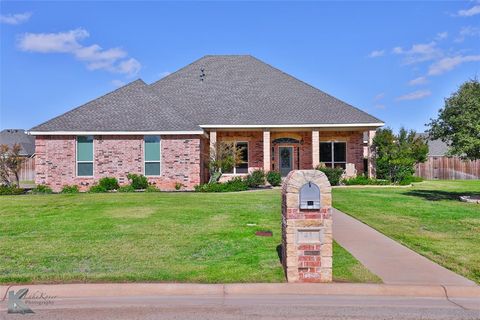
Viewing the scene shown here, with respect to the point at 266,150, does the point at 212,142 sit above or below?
above

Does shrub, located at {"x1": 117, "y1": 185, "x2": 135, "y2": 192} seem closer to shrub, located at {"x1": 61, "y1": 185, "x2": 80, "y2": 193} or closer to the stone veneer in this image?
the stone veneer

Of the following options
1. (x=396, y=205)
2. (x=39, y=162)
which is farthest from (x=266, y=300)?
(x=39, y=162)

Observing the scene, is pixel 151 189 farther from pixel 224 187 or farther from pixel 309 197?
pixel 309 197

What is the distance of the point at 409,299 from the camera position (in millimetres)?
5891

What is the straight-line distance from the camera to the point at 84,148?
70.2 ft

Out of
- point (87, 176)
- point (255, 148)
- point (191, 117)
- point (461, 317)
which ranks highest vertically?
point (191, 117)

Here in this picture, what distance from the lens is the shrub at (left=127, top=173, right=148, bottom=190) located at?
20.5m

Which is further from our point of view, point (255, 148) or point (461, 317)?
point (255, 148)

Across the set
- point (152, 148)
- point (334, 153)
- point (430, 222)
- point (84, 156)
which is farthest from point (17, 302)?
point (334, 153)

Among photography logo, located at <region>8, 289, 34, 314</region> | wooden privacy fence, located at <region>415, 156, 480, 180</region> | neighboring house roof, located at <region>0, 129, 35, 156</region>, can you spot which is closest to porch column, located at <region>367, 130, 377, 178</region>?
wooden privacy fence, located at <region>415, 156, 480, 180</region>

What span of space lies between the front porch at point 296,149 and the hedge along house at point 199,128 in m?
0.06

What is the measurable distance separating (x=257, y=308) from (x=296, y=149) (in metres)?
20.7

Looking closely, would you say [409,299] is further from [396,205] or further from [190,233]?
[396,205]

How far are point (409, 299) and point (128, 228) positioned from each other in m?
6.60
